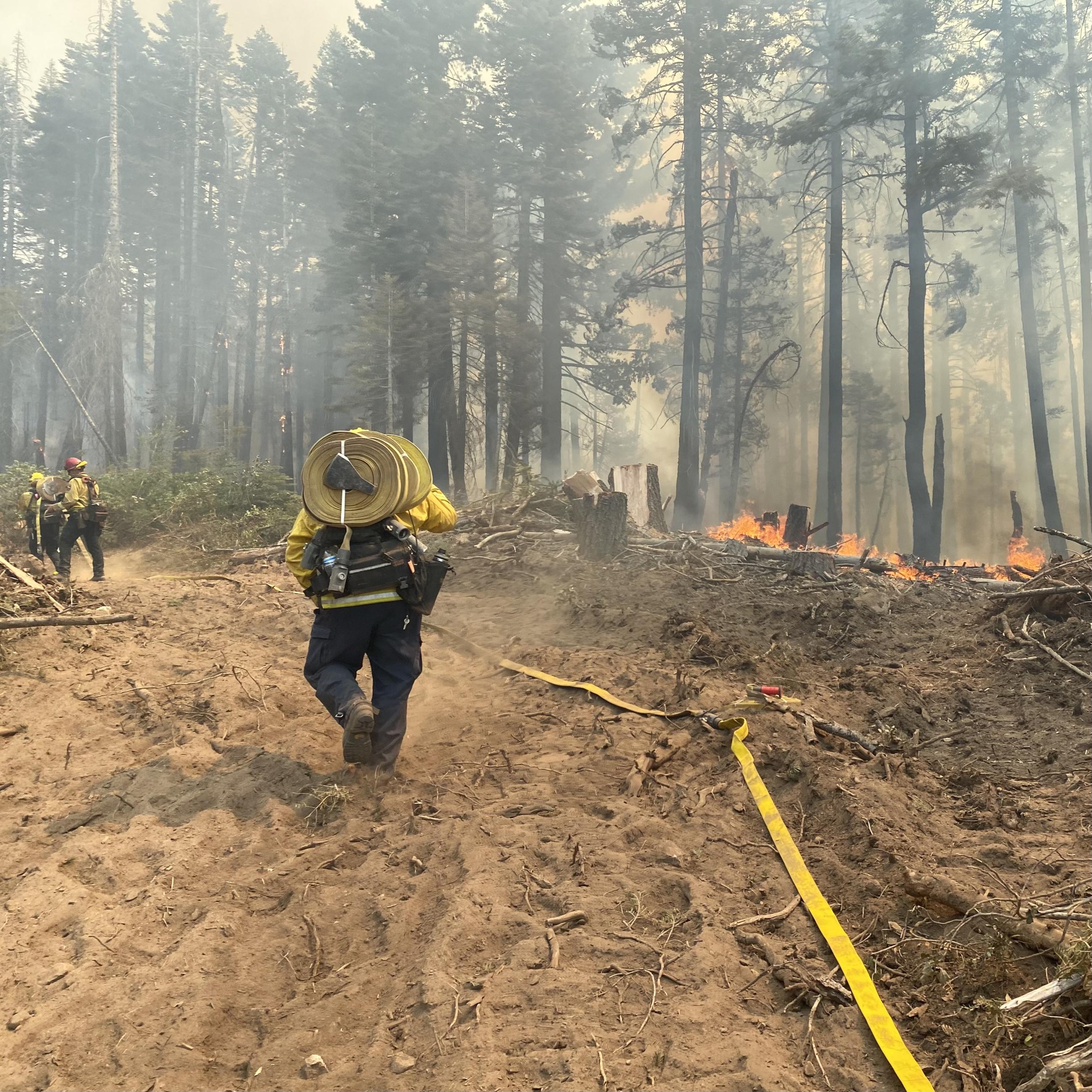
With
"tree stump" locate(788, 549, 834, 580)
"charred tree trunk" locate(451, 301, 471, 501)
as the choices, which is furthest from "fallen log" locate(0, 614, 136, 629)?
"charred tree trunk" locate(451, 301, 471, 501)

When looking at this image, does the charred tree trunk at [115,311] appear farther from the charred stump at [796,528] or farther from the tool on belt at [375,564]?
the tool on belt at [375,564]

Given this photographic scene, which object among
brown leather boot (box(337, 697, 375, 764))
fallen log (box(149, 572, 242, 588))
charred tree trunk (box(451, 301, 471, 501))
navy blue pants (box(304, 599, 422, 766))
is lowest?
brown leather boot (box(337, 697, 375, 764))

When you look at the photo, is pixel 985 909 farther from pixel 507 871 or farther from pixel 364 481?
pixel 364 481

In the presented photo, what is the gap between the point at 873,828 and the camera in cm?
360

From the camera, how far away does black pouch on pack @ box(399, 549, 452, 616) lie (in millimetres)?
4574

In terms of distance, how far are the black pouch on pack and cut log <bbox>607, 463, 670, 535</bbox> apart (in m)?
8.50

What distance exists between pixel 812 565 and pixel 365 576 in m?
7.56

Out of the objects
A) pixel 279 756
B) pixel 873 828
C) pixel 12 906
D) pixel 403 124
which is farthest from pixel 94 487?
pixel 403 124

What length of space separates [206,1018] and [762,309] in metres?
28.8

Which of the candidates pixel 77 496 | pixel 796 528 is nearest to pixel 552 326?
pixel 796 528

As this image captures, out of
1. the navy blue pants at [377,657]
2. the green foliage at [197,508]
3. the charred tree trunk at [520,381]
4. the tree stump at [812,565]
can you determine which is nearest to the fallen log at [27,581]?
the navy blue pants at [377,657]

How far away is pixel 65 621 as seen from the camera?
258 inches

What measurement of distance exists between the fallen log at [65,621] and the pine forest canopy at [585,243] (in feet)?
30.5

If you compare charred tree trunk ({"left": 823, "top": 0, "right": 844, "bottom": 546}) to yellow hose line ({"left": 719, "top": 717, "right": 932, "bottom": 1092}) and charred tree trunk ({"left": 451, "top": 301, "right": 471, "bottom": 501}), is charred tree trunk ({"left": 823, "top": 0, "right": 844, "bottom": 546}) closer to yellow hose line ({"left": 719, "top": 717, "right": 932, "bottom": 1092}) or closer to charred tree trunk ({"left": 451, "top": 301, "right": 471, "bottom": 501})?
charred tree trunk ({"left": 451, "top": 301, "right": 471, "bottom": 501})
